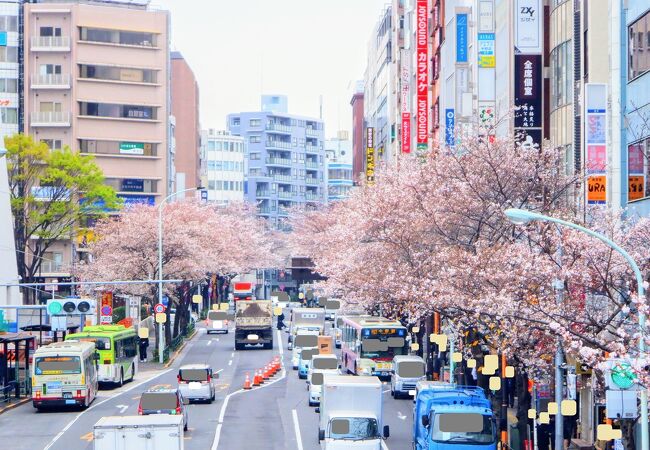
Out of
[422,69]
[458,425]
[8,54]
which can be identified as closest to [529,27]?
[458,425]

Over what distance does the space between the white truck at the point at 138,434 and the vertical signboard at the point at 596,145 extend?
15978mm

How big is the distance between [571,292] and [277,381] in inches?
1343

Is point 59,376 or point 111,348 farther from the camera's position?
point 111,348

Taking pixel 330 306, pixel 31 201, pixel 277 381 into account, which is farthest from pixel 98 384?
pixel 330 306

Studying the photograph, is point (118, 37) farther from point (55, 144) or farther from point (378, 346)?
point (378, 346)

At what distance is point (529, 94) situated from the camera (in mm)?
55250

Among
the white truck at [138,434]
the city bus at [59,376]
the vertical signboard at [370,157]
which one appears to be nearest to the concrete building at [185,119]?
the vertical signboard at [370,157]

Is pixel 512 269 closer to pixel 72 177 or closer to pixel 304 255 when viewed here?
pixel 72 177

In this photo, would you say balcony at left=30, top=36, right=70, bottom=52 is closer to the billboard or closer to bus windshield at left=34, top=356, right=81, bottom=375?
the billboard

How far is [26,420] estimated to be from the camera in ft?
159

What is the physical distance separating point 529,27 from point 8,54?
7147 cm

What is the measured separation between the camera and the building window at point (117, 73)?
118 m

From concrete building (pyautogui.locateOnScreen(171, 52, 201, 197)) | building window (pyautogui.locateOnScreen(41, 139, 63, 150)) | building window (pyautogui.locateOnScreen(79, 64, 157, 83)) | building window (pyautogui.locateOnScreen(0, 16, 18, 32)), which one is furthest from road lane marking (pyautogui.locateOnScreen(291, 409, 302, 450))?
concrete building (pyautogui.locateOnScreen(171, 52, 201, 197))

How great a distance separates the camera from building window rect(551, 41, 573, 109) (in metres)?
48.6
